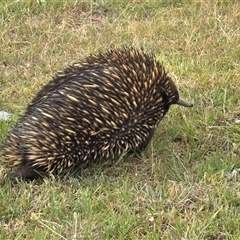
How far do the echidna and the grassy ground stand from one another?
106mm

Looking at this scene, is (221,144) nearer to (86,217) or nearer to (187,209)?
(187,209)

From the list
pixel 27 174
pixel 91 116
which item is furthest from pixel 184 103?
pixel 27 174

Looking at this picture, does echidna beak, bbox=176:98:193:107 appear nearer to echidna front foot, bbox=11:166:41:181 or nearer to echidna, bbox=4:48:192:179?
echidna, bbox=4:48:192:179

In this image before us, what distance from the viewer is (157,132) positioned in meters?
3.75

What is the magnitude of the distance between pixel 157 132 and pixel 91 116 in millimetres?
Result: 596

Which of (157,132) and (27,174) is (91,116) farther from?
(157,132)

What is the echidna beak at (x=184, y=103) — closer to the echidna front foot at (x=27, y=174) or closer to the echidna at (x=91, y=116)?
the echidna at (x=91, y=116)

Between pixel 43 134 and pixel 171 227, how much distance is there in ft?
2.82

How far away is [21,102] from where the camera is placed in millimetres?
4117

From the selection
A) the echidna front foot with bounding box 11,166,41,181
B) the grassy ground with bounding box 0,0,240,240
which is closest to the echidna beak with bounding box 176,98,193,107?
the grassy ground with bounding box 0,0,240,240

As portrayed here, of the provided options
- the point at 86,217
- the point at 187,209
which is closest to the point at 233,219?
the point at 187,209

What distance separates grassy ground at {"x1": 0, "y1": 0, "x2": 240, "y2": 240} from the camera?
2844mm

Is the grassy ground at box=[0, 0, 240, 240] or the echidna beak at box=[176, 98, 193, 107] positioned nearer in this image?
the grassy ground at box=[0, 0, 240, 240]

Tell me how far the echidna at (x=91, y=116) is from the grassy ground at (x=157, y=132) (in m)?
0.11
